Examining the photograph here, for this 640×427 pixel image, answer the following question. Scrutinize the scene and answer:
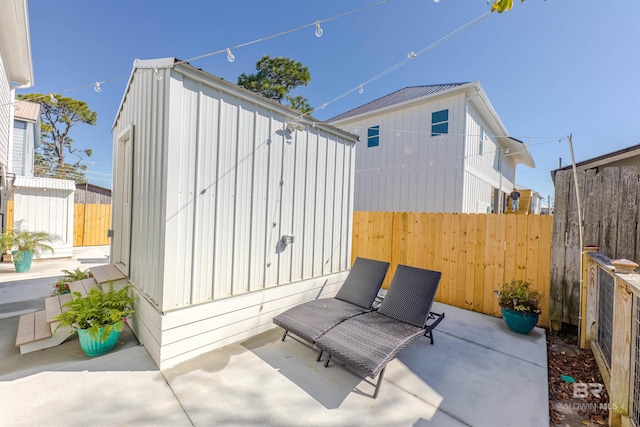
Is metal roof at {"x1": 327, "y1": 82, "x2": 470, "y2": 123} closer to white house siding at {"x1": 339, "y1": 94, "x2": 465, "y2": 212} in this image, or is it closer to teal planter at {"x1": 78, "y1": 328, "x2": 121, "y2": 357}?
white house siding at {"x1": 339, "y1": 94, "x2": 465, "y2": 212}

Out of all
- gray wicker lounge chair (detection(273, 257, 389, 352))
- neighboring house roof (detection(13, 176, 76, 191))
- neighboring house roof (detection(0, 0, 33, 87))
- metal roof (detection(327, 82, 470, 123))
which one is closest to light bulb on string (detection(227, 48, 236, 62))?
gray wicker lounge chair (detection(273, 257, 389, 352))

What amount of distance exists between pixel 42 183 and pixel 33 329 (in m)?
7.16

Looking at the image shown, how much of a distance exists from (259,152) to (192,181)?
915 mm

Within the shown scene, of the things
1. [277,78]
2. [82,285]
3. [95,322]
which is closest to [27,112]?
[277,78]

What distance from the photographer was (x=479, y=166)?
8.71 meters

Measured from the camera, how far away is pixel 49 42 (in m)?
6.83

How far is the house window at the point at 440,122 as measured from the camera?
7898 mm

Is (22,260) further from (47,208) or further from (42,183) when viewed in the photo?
(42,183)

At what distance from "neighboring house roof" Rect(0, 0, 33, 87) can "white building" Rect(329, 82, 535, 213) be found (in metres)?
8.55

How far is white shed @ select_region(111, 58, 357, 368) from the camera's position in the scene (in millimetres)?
Answer: 2572

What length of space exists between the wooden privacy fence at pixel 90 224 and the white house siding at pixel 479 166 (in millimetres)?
13845

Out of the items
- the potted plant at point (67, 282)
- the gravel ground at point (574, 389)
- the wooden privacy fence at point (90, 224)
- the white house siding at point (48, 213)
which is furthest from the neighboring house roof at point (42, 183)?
the gravel ground at point (574, 389)

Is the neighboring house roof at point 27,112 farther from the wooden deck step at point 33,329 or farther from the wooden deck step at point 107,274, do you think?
the wooden deck step at point 33,329

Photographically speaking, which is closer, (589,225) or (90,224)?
(589,225)
